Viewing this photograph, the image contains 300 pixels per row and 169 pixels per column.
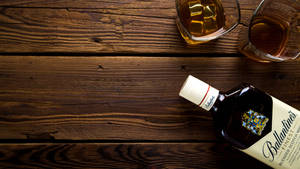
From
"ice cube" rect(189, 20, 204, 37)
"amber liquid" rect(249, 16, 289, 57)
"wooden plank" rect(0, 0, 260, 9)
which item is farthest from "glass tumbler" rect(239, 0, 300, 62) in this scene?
"wooden plank" rect(0, 0, 260, 9)

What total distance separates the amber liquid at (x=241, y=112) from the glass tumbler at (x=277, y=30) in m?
0.10

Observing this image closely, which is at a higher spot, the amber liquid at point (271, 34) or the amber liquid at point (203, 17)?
the amber liquid at point (203, 17)

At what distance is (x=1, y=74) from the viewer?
54 cm

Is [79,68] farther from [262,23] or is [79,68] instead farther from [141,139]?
[262,23]

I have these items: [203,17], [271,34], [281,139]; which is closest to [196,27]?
[203,17]

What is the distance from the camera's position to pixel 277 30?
0.52 meters

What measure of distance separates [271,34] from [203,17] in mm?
170

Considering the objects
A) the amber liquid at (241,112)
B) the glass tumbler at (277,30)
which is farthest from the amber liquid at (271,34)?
the amber liquid at (241,112)

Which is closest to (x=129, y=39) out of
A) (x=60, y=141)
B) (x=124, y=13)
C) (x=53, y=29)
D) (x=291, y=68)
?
(x=124, y=13)

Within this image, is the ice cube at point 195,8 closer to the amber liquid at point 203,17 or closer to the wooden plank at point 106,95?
the amber liquid at point 203,17

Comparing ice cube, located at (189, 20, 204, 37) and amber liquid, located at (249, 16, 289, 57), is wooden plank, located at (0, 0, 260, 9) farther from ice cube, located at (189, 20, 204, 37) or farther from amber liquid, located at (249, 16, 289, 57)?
amber liquid, located at (249, 16, 289, 57)

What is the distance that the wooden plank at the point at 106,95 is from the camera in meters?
0.54

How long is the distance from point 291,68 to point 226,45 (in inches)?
7.3

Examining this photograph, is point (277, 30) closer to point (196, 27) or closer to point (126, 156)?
point (196, 27)
